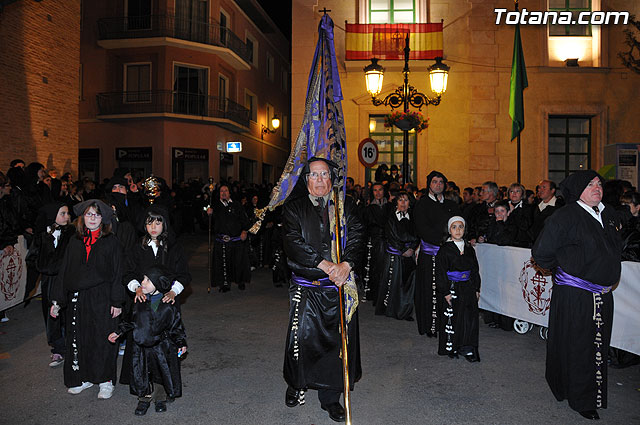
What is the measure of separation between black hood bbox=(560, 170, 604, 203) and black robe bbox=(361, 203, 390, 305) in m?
4.52

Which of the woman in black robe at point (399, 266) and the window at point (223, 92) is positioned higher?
the window at point (223, 92)

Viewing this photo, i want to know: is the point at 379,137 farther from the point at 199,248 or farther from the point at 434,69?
the point at 199,248

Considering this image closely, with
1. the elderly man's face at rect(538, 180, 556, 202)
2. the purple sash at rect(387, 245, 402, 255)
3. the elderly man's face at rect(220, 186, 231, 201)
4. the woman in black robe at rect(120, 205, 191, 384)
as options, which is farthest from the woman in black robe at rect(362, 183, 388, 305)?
the woman in black robe at rect(120, 205, 191, 384)

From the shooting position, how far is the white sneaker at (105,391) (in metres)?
5.05

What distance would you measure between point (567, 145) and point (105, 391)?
15697mm

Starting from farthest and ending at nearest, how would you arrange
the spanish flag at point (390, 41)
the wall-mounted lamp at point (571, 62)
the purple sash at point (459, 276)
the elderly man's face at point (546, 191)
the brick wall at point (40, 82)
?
the wall-mounted lamp at point (571, 62), the spanish flag at point (390, 41), the brick wall at point (40, 82), the elderly man's face at point (546, 191), the purple sash at point (459, 276)

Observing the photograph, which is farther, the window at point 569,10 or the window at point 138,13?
the window at point 138,13

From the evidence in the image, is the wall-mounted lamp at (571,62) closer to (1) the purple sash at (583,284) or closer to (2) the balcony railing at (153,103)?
(1) the purple sash at (583,284)

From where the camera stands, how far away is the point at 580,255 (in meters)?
4.69

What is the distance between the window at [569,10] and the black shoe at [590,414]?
14186 millimetres

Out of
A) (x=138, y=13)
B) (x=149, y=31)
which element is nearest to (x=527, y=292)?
(x=149, y=31)

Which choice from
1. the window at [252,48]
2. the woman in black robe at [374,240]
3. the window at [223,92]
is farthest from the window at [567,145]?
the window at [252,48]

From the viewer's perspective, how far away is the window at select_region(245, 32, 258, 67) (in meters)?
34.2

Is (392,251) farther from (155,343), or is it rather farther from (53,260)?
(53,260)
